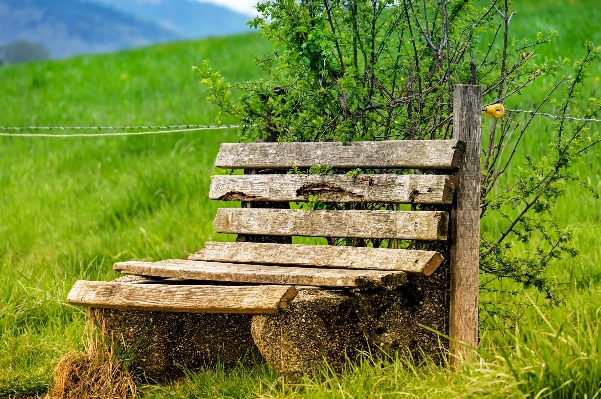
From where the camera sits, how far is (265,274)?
3.91 m

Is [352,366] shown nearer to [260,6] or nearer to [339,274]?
[339,274]

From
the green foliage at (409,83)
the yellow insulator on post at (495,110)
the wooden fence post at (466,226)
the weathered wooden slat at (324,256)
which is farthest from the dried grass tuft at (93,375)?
the yellow insulator on post at (495,110)

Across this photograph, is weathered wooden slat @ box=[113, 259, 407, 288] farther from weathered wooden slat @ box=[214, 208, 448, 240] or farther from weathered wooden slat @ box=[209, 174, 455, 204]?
weathered wooden slat @ box=[209, 174, 455, 204]

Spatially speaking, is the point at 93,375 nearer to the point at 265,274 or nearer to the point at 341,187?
the point at 265,274

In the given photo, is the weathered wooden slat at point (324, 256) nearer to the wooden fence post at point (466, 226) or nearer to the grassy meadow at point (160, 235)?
the wooden fence post at point (466, 226)

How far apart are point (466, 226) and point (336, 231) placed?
2.34 ft

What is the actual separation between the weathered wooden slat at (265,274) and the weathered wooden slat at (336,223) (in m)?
0.24

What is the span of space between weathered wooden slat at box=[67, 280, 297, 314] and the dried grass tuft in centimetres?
30

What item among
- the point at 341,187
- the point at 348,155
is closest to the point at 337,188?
the point at 341,187

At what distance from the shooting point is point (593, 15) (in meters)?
11.2

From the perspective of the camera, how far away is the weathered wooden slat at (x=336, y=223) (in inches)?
151

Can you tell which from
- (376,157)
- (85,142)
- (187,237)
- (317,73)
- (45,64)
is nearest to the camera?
(376,157)

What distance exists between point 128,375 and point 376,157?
177cm

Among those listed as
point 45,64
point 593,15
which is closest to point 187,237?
point 593,15
